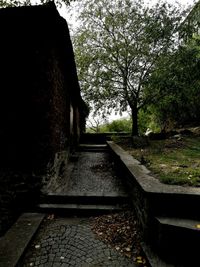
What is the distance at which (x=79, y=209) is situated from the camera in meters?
3.79

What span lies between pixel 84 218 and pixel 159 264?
171 centimetres

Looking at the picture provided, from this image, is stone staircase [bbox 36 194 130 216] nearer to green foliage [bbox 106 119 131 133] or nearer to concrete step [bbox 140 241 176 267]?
concrete step [bbox 140 241 176 267]

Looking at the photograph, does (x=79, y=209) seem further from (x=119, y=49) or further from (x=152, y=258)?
(x=119, y=49)

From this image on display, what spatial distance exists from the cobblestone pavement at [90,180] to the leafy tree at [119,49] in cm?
500

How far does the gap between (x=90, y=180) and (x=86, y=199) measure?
52.1 inches

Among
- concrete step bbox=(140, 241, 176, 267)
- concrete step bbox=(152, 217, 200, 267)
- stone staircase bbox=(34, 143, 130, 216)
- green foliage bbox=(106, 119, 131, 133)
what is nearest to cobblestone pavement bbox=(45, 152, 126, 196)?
stone staircase bbox=(34, 143, 130, 216)

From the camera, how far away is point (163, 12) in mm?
9625

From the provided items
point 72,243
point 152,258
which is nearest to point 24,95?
point 72,243

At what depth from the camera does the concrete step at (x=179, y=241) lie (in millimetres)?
2225

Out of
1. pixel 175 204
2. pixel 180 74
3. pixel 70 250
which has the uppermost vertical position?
pixel 180 74

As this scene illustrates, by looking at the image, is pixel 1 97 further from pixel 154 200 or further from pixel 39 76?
pixel 154 200

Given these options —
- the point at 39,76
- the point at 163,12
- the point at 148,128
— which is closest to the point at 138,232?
the point at 39,76

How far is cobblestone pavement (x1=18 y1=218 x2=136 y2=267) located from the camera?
2.46 m

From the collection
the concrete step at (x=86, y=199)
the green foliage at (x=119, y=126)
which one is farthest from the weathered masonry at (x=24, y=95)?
the green foliage at (x=119, y=126)
